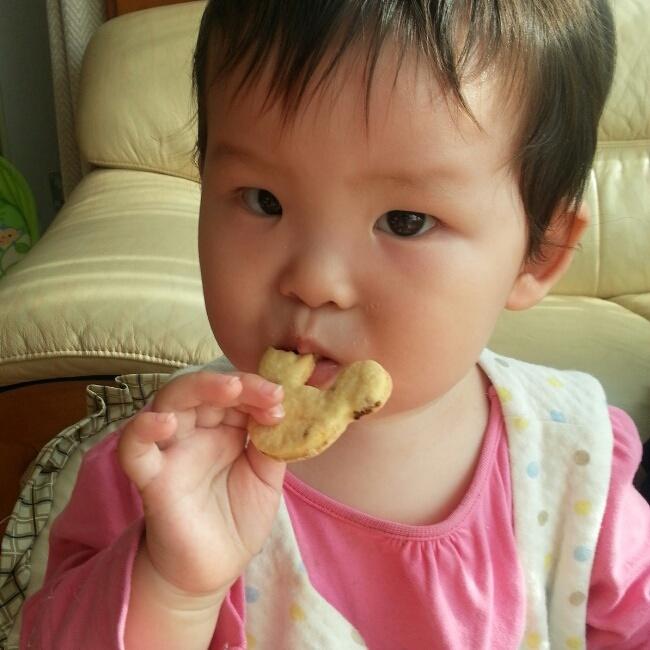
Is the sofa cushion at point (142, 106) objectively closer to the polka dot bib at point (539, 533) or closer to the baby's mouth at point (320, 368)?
the polka dot bib at point (539, 533)

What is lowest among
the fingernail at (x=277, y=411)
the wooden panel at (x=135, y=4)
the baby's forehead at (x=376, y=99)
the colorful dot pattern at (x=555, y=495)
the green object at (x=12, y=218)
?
the green object at (x=12, y=218)

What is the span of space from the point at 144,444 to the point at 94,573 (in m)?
0.18

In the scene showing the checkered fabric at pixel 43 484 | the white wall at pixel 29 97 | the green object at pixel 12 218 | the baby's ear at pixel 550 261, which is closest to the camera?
the baby's ear at pixel 550 261

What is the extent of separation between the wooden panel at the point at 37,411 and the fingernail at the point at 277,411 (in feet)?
2.51

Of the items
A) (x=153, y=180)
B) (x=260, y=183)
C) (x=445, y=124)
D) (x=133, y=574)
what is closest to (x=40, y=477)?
(x=133, y=574)

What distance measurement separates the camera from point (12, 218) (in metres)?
2.57

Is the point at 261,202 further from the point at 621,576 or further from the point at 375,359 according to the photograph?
the point at 621,576

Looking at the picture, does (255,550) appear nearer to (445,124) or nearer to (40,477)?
(445,124)

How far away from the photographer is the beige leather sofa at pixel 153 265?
1.31 meters

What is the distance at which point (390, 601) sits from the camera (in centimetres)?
81

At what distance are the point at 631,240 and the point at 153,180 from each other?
3.54 feet

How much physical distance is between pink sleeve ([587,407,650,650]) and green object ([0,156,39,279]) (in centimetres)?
210

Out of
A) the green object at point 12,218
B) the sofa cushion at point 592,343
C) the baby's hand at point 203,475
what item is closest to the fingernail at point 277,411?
the baby's hand at point 203,475

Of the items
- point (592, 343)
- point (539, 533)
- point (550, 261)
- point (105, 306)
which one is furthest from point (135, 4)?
point (539, 533)
